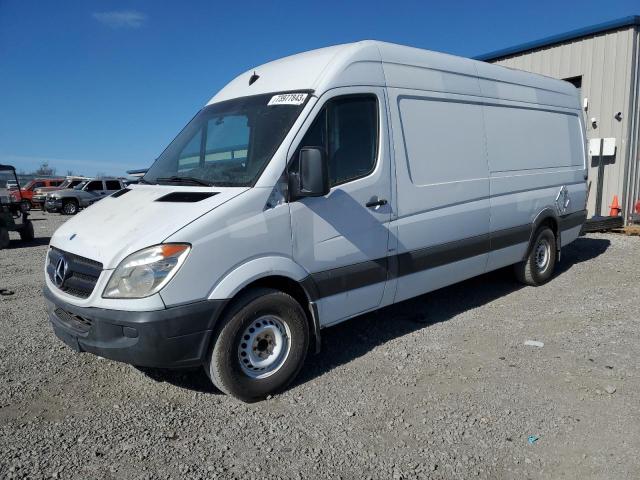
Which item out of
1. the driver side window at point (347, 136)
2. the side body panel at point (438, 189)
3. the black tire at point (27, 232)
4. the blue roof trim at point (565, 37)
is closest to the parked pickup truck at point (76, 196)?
the black tire at point (27, 232)

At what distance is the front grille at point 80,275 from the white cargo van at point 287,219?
13 millimetres

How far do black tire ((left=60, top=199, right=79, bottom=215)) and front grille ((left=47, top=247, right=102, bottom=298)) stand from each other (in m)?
22.6

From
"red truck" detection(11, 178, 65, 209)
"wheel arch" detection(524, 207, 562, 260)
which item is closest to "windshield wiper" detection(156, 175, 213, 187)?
"wheel arch" detection(524, 207, 562, 260)

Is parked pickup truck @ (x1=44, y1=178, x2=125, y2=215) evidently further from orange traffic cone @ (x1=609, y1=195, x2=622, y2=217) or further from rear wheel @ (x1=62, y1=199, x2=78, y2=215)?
orange traffic cone @ (x1=609, y1=195, x2=622, y2=217)

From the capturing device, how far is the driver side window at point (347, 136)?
3980 mm

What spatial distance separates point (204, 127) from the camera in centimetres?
460

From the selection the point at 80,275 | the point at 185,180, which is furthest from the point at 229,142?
the point at 80,275

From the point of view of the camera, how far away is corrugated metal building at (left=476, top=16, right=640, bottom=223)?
1141 cm

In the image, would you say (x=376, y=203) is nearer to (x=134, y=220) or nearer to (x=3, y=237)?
(x=134, y=220)

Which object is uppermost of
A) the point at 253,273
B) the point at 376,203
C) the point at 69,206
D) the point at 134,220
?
the point at 134,220

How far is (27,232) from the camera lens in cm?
1308

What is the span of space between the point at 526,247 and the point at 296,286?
379cm

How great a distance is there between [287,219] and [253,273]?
1.55 ft

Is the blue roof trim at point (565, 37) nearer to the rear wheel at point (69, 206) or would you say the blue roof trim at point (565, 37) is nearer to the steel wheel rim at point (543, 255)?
the steel wheel rim at point (543, 255)
